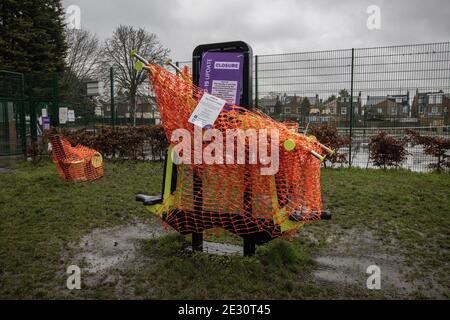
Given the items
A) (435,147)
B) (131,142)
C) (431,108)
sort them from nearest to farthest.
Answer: (435,147), (431,108), (131,142)

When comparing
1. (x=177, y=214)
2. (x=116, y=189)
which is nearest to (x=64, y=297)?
(x=177, y=214)

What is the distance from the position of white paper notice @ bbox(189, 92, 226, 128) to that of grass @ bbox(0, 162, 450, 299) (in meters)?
1.34

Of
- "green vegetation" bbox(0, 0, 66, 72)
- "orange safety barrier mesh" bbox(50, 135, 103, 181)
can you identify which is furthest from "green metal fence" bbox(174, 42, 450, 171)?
"green vegetation" bbox(0, 0, 66, 72)

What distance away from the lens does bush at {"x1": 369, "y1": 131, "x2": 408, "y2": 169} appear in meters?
9.59

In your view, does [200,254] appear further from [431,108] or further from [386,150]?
[431,108]

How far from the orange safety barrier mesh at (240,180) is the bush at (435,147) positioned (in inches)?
260

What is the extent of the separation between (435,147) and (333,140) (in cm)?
228

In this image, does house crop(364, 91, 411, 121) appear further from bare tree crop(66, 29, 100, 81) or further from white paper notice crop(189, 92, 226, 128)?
bare tree crop(66, 29, 100, 81)

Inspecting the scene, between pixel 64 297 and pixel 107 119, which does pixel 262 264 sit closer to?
pixel 64 297

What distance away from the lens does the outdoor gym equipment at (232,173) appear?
3.52 m

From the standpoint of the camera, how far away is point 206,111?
3.55m

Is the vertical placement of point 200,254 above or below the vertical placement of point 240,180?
below

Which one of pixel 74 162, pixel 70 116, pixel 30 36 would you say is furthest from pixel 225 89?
pixel 30 36

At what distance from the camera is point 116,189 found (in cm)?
746
